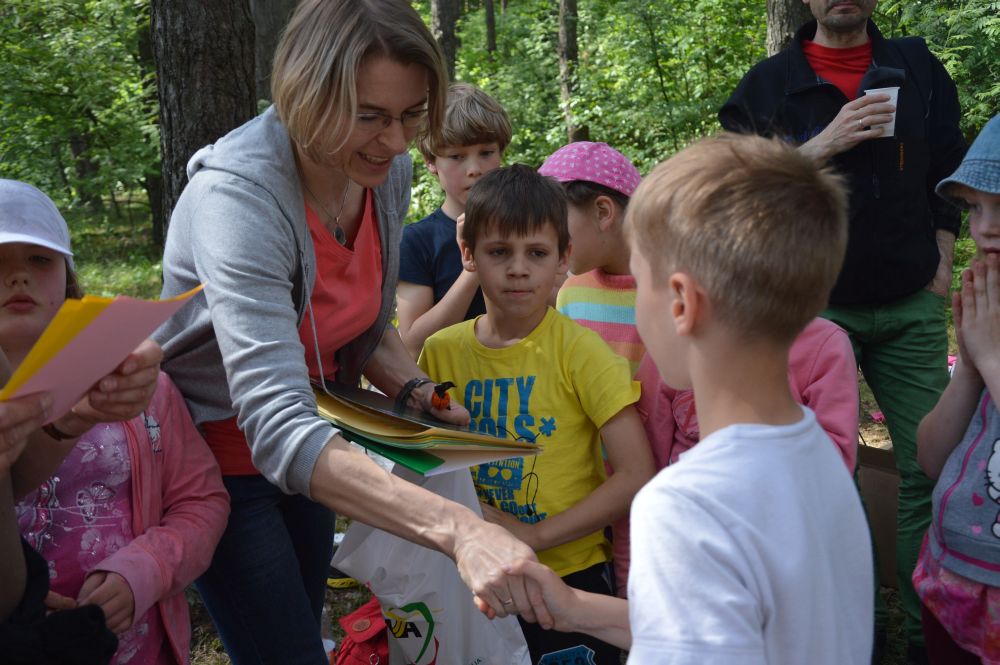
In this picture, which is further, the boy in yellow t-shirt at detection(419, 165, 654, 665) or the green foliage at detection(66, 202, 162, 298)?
the green foliage at detection(66, 202, 162, 298)

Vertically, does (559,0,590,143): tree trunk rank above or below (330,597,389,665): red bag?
above

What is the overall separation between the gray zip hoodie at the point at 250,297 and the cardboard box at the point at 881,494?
2419mm

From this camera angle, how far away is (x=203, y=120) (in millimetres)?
3914

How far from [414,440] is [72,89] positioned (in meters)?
13.0

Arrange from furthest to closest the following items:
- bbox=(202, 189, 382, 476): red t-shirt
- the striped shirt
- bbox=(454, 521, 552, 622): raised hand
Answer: the striped shirt
bbox=(202, 189, 382, 476): red t-shirt
bbox=(454, 521, 552, 622): raised hand

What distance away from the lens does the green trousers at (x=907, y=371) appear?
11.0 feet

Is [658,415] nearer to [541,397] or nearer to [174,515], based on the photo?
[541,397]

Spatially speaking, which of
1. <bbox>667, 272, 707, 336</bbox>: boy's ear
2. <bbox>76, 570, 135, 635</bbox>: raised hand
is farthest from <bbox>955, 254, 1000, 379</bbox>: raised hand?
<bbox>76, 570, 135, 635</bbox>: raised hand

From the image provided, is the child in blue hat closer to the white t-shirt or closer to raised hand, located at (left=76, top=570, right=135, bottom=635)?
the white t-shirt

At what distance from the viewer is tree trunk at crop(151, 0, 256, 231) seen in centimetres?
378

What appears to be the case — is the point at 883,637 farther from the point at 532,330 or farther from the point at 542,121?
the point at 542,121

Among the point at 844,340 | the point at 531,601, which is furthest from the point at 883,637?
the point at 531,601

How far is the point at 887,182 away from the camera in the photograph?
3455 mm

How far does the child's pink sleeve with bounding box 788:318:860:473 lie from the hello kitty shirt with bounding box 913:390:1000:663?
26 cm
